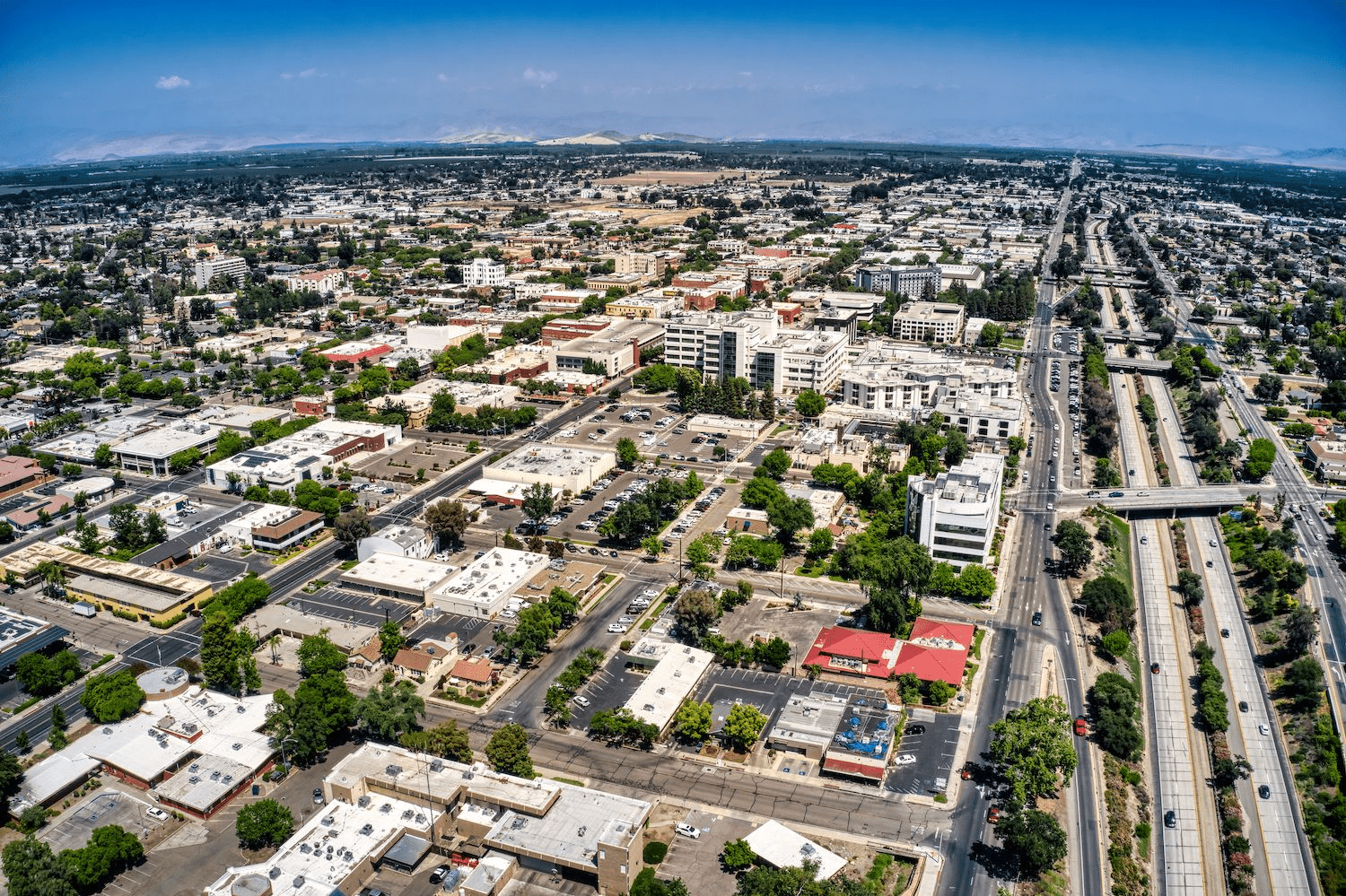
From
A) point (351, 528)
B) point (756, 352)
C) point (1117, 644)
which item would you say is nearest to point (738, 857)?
point (1117, 644)

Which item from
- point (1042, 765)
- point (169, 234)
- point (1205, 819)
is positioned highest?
point (169, 234)

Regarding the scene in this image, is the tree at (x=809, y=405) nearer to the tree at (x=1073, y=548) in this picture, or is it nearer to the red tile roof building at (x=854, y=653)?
the tree at (x=1073, y=548)

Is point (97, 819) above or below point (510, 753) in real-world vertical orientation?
below

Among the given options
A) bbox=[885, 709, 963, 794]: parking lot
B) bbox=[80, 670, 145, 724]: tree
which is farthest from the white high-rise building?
bbox=[885, 709, 963, 794]: parking lot

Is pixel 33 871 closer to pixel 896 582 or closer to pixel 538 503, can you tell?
pixel 538 503

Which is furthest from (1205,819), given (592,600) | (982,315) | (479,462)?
(982,315)

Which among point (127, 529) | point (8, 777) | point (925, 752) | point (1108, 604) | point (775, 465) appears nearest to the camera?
point (8, 777)

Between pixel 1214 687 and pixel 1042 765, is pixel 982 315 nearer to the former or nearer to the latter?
pixel 1214 687

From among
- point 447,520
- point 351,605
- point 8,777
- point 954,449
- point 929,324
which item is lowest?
point 351,605
